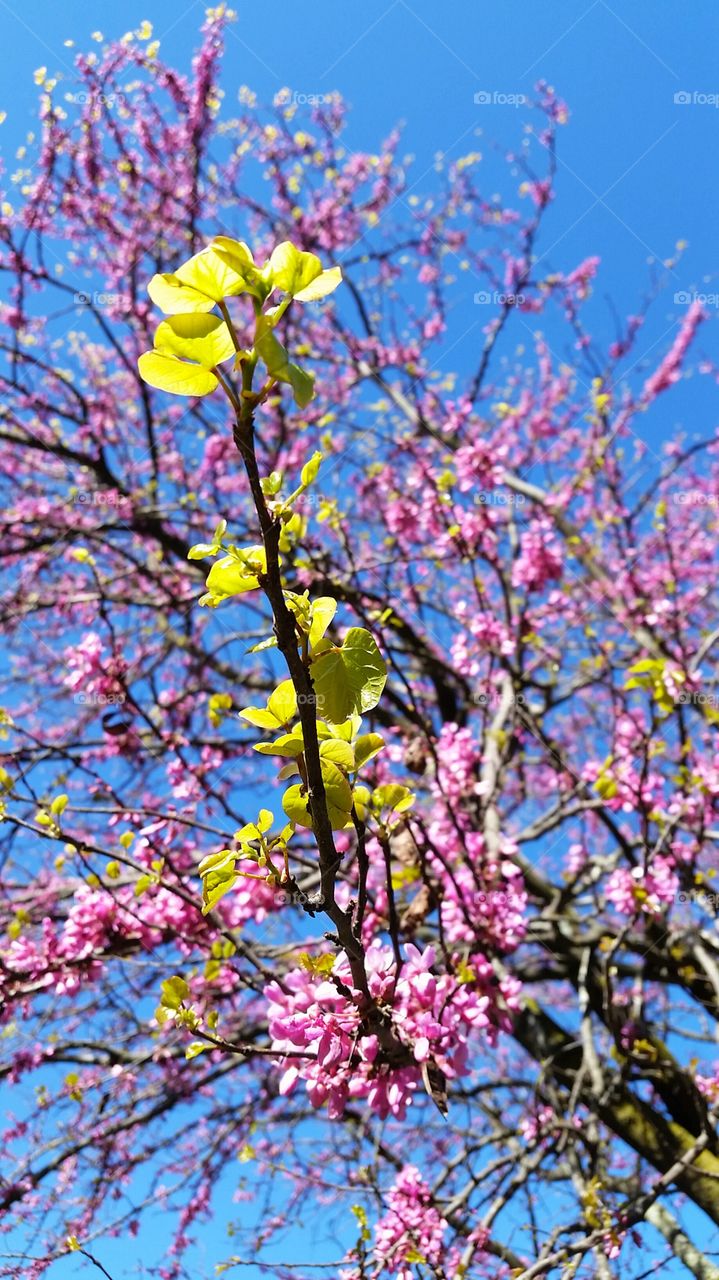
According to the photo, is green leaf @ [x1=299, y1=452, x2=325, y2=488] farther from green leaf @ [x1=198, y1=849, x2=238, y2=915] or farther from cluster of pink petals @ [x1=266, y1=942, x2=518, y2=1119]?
cluster of pink petals @ [x1=266, y1=942, x2=518, y2=1119]

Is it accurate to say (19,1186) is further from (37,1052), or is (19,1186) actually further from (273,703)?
(273,703)

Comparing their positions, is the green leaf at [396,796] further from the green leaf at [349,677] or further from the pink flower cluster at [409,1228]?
the pink flower cluster at [409,1228]

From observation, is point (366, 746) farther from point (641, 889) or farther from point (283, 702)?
point (641, 889)

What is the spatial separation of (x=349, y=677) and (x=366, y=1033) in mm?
804

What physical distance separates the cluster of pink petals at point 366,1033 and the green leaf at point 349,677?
0.58 metres

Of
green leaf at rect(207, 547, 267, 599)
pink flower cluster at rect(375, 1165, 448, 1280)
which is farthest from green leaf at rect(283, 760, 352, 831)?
pink flower cluster at rect(375, 1165, 448, 1280)

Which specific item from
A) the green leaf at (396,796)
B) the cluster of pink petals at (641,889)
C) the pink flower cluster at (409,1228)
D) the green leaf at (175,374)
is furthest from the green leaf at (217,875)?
the cluster of pink petals at (641,889)

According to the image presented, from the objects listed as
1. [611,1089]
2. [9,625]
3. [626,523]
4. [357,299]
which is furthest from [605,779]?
[357,299]

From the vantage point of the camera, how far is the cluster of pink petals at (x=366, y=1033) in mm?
1345

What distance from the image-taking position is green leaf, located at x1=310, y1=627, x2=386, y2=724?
0.88 meters

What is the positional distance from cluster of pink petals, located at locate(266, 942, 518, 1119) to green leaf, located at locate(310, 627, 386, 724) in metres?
0.58

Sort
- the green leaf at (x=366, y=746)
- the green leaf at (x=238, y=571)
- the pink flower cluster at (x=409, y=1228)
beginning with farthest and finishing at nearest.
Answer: the pink flower cluster at (x=409, y=1228) → the green leaf at (x=366, y=746) → the green leaf at (x=238, y=571)

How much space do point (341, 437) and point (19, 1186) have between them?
22.8 feet

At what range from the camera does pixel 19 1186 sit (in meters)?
3.45
